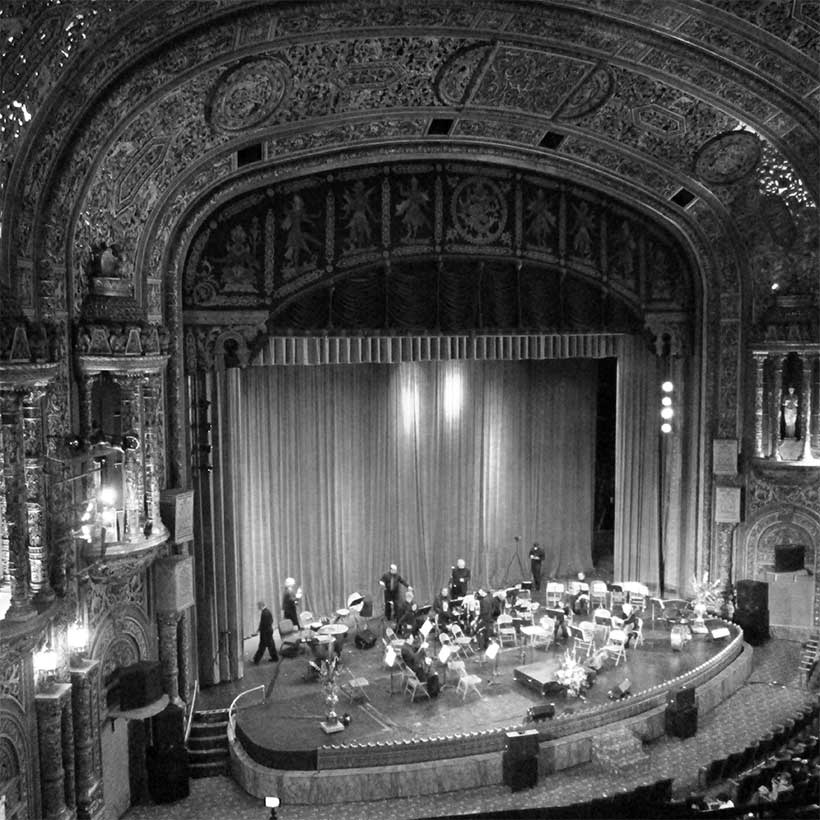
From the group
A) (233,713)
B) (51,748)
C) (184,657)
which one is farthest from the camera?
(184,657)

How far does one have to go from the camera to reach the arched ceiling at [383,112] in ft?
36.0

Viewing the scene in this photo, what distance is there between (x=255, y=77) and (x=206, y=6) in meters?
1.87

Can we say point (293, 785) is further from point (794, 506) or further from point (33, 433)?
point (794, 506)

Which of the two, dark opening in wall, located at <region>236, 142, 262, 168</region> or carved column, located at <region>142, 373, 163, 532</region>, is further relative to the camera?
dark opening in wall, located at <region>236, 142, 262, 168</region>

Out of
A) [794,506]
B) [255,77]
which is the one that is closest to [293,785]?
[255,77]

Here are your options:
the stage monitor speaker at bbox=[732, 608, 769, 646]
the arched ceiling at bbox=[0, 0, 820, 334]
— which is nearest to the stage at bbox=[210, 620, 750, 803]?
the stage monitor speaker at bbox=[732, 608, 769, 646]

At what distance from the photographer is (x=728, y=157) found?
53.3ft

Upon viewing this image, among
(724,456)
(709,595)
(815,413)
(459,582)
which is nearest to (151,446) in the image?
(459,582)

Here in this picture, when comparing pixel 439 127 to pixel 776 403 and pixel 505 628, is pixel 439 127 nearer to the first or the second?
pixel 776 403

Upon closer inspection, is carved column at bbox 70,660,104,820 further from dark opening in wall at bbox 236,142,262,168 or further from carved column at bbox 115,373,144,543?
dark opening in wall at bbox 236,142,262,168

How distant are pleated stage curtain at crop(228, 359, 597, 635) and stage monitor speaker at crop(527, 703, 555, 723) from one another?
651 centimetres

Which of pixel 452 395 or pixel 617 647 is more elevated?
pixel 452 395

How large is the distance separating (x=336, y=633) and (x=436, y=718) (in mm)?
3177

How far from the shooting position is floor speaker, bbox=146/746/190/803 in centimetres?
1323
